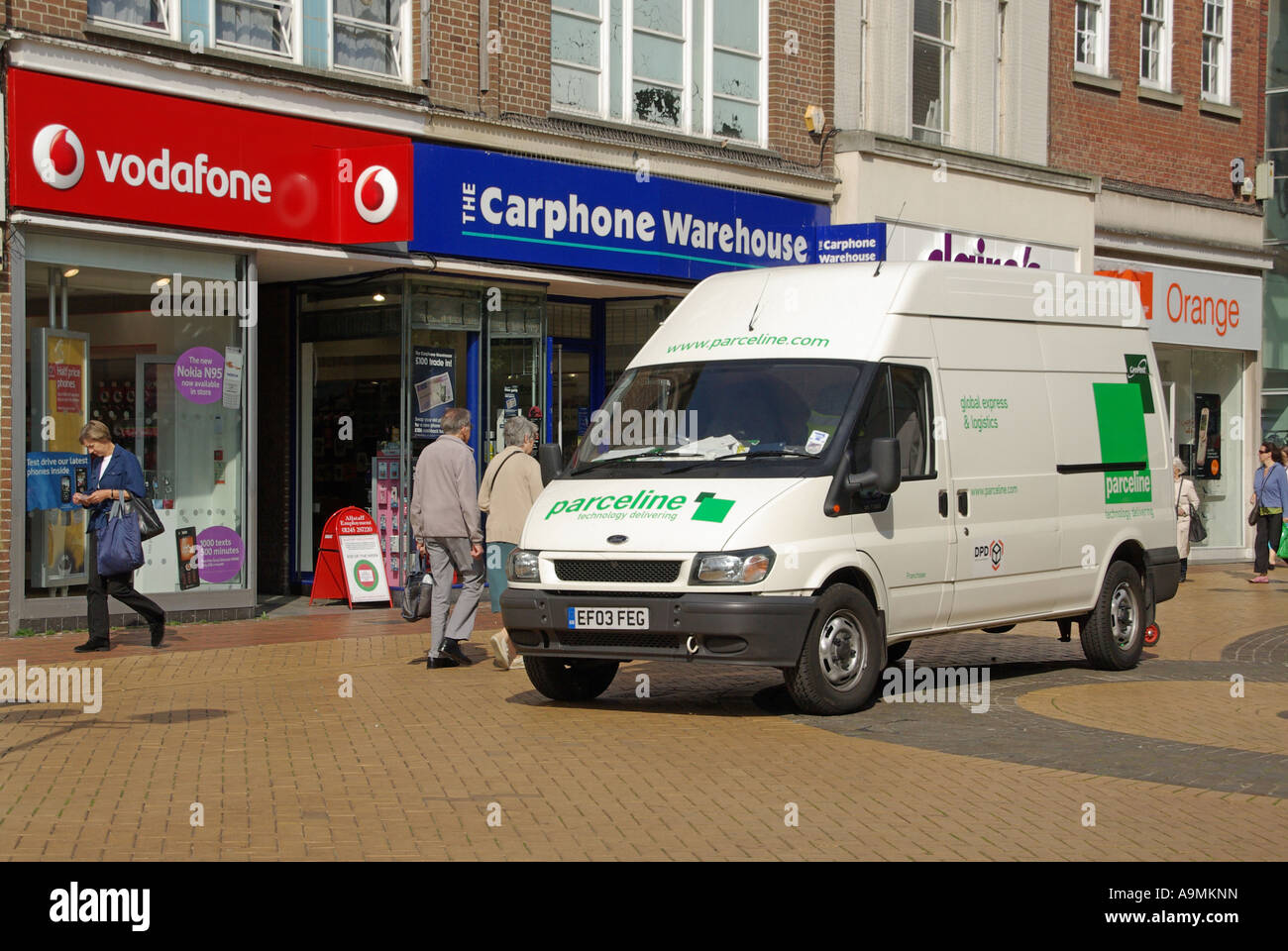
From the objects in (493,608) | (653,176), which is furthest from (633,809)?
(653,176)

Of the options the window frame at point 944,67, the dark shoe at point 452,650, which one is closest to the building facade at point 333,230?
the window frame at point 944,67

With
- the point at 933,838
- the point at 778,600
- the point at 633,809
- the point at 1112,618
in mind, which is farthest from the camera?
the point at 1112,618

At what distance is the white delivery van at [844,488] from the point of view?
9.46 metres

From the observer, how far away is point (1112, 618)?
12.3 m

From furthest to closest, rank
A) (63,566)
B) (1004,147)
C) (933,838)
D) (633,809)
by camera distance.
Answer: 1. (1004,147)
2. (63,566)
3. (633,809)
4. (933,838)

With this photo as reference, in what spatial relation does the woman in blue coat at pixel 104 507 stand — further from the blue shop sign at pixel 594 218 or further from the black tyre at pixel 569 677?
the blue shop sign at pixel 594 218

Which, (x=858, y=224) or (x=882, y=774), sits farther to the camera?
(x=858, y=224)

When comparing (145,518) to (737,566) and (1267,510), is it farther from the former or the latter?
(1267,510)

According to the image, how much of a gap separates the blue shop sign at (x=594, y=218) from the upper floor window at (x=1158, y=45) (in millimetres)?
7879

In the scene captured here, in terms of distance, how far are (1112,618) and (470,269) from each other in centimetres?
765

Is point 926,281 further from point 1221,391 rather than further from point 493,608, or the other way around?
point 1221,391

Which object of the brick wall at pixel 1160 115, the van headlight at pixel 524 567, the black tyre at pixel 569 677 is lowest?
the black tyre at pixel 569 677

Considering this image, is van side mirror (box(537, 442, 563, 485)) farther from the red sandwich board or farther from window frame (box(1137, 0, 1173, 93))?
window frame (box(1137, 0, 1173, 93))

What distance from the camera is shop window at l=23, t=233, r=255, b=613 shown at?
46.3 feet
